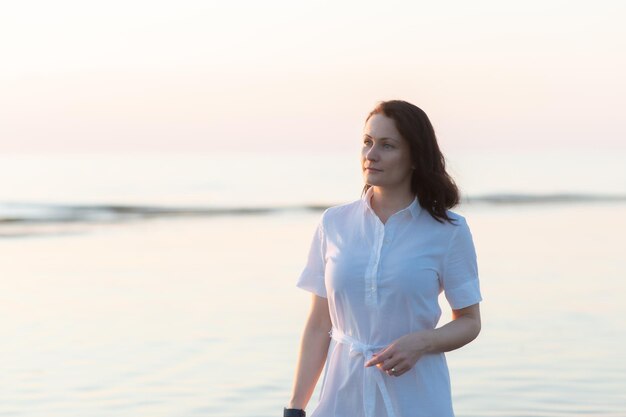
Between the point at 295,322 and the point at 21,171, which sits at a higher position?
the point at 21,171

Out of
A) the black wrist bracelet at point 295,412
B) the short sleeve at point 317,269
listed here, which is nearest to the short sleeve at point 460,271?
the short sleeve at point 317,269

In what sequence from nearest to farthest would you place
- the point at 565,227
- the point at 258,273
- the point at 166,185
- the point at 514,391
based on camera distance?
the point at 514,391
the point at 258,273
the point at 565,227
the point at 166,185

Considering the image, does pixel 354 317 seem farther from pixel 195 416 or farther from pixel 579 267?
pixel 579 267

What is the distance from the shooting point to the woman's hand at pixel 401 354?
4.14 metres

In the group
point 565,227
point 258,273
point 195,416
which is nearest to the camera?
point 195,416

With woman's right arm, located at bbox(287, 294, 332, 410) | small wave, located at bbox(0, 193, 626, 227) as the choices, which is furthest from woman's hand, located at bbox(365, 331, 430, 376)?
small wave, located at bbox(0, 193, 626, 227)

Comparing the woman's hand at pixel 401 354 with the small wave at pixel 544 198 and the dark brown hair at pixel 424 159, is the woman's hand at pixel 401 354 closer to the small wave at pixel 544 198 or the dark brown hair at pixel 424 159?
the dark brown hair at pixel 424 159

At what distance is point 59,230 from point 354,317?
23189mm

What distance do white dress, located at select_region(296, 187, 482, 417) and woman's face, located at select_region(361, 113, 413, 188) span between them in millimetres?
124

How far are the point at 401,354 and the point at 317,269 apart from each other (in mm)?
467

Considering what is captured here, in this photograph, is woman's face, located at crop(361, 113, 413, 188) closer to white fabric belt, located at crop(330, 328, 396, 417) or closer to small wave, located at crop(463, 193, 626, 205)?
white fabric belt, located at crop(330, 328, 396, 417)

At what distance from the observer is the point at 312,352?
4.47 meters

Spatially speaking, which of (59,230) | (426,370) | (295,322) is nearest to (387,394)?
(426,370)

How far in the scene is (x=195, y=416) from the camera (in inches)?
330
